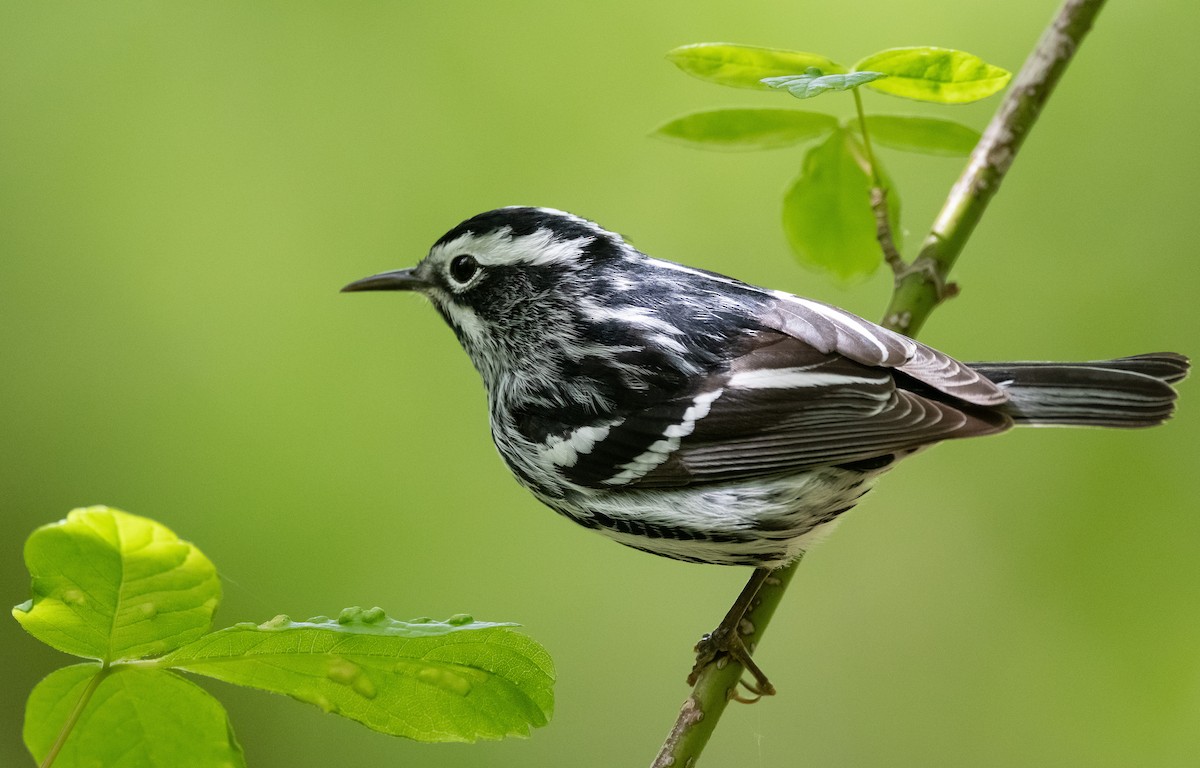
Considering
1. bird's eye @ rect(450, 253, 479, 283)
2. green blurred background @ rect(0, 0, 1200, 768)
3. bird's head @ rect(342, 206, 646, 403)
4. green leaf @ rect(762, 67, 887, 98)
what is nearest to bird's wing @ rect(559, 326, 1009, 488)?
bird's head @ rect(342, 206, 646, 403)

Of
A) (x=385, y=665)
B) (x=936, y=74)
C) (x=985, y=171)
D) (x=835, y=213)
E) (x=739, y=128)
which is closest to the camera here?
(x=385, y=665)

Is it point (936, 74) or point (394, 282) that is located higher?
point (936, 74)

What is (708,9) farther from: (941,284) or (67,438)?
(67,438)

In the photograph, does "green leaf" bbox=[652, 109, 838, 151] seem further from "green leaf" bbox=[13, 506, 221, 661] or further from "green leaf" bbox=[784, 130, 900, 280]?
"green leaf" bbox=[13, 506, 221, 661]

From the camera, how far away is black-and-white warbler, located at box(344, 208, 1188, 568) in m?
1.92

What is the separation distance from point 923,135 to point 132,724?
162cm

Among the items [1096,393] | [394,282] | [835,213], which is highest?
[835,213]

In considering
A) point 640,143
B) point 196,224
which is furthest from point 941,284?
point 196,224

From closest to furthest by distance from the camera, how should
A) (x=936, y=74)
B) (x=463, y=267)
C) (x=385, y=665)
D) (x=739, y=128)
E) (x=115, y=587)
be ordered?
(x=115, y=587) < (x=385, y=665) < (x=936, y=74) < (x=739, y=128) < (x=463, y=267)

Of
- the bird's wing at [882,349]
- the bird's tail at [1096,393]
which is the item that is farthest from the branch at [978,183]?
the bird's tail at [1096,393]

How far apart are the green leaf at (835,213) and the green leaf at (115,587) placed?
58.5 inches

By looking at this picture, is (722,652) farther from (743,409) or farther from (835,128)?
(835,128)

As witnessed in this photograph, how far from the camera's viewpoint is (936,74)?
5.29ft

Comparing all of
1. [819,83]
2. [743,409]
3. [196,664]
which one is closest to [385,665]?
[196,664]
